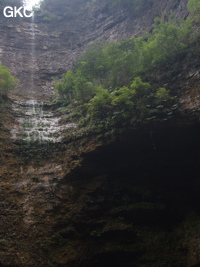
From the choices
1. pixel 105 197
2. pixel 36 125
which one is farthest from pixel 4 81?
pixel 105 197

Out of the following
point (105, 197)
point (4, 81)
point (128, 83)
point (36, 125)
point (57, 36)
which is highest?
point (57, 36)

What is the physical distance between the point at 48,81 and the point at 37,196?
50.1 ft

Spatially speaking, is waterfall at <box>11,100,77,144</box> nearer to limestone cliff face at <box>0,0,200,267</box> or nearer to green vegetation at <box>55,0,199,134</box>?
limestone cliff face at <box>0,0,200,267</box>

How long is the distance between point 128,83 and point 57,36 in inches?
870

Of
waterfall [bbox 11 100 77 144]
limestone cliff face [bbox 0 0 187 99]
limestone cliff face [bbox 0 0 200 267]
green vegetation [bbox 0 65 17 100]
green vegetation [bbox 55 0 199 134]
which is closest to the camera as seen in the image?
limestone cliff face [bbox 0 0 200 267]

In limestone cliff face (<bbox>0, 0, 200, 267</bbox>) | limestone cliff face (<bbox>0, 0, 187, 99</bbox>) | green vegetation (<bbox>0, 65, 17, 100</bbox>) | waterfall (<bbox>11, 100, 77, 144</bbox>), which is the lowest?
limestone cliff face (<bbox>0, 0, 200, 267</bbox>)

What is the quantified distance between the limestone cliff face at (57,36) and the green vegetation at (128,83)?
4582 millimetres

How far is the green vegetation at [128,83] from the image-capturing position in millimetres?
10938

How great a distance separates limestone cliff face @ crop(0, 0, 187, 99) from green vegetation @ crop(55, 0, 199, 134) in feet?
15.0

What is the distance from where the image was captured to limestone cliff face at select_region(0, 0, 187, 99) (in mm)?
21641

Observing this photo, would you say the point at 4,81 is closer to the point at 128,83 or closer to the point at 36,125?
the point at 36,125

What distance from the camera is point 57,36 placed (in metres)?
32.0

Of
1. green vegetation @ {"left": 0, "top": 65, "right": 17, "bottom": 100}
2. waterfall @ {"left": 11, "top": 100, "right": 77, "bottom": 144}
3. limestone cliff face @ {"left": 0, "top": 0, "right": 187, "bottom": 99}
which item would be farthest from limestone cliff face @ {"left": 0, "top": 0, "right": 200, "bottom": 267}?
limestone cliff face @ {"left": 0, "top": 0, "right": 187, "bottom": 99}

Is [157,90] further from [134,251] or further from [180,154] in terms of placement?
[134,251]
